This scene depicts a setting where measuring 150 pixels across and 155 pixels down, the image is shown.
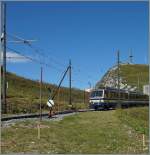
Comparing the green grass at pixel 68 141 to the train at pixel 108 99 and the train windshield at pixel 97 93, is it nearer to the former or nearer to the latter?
the train at pixel 108 99

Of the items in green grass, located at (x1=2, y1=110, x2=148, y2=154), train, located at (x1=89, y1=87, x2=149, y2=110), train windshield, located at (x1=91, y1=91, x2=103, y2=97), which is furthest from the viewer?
train windshield, located at (x1=91, y1=91, x2=103, y2=97)

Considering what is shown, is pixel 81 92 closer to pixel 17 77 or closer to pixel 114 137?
pixel 17 77

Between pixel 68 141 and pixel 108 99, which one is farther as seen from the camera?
pixel 108 99

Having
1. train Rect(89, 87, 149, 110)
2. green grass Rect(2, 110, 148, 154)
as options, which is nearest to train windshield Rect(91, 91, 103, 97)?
train Rect(89, 87, 149, 110)

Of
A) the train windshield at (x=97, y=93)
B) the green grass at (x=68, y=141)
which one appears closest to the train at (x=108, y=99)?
the train windshield at (x=97, y=93)

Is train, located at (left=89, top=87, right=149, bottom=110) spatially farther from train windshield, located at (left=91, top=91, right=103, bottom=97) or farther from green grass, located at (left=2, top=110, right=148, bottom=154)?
green grass, located at (left=2, top=110, right=148, bottom=154)

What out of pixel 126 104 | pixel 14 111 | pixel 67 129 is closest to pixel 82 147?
pixel 67 129

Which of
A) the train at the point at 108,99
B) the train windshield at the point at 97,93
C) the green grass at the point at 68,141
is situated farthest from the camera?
the train windshield at the point at 97,93

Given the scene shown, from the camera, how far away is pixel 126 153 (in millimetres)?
18312

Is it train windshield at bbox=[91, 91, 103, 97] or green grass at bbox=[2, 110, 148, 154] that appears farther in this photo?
train windshield at bbox=[91, 91, 103, 97]

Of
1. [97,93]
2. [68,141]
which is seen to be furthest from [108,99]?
[68,141]

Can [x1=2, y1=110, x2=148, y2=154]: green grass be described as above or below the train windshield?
below

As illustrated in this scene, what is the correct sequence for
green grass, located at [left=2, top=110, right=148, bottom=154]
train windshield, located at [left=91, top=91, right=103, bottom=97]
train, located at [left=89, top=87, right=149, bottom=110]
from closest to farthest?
green grass, located at [left=2, top=110, right=148, bottom=154]
train, located at [left=89, top=87, right=149, bottom=110]
train windshield, located at [left=91, top=91, right=103, bottom=97]

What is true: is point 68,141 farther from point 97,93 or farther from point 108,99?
point 108,99
